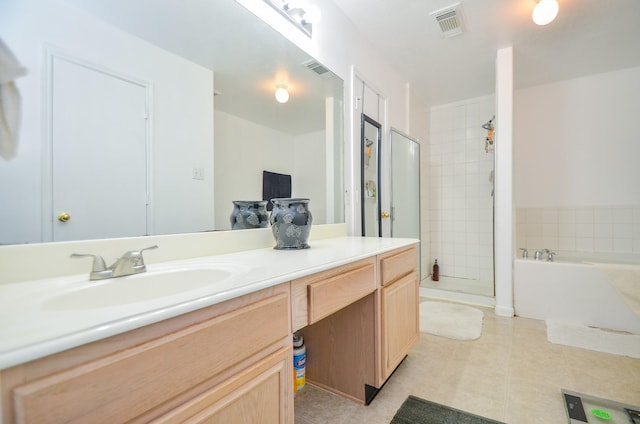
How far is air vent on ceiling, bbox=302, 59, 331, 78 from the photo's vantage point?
1805mm

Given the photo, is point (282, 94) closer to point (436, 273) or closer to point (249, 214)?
point (249, 214)

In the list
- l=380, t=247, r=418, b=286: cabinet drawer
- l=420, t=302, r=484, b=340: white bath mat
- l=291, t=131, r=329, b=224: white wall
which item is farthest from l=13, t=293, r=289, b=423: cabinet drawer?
l=420, t=302, r=484, b=340: white bath mat

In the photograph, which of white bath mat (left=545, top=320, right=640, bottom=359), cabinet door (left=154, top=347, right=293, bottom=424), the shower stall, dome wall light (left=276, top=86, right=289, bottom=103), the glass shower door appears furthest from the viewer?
the shower stall

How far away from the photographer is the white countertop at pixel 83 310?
1.33 feet

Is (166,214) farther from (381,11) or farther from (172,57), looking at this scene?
(381,11)

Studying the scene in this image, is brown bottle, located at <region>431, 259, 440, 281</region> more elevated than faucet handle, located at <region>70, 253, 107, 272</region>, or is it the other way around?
faucet handle, located at <region>70, 253, 107, 272</region>

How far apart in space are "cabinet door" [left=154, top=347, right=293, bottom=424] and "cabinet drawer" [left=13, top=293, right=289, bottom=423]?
0.04 meters

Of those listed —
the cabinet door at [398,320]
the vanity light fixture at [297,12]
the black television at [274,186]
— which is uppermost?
the vanity light fixture at [297,12]

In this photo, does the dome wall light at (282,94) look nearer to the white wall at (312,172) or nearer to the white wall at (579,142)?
the white wall at (312,172)

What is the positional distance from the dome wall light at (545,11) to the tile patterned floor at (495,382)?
86.6 inches

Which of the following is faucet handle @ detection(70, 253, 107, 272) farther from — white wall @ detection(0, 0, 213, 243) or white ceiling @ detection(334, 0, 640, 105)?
white ceiling @ detection(334, 0, 640, 105)

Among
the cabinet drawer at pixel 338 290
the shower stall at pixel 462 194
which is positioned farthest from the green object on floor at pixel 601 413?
the shower stall at pixel 462 194

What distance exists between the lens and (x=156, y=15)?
3.46 feet

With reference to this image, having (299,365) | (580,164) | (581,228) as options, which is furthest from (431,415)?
(580,164)
